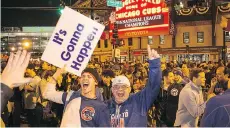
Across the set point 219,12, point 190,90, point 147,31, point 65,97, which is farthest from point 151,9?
point 65,97

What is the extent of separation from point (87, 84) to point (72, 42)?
3.08 ft

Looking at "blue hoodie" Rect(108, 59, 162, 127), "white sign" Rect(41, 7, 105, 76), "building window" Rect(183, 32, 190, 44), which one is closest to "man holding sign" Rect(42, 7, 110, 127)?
"white sign" Rect(41, 7, 105, 76)

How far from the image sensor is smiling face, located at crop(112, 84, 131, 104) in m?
4.80

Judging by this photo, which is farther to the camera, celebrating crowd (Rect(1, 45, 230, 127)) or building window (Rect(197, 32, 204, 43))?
building window (Rect(197, 32, 204, 43))

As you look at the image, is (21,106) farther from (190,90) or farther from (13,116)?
(190,90)

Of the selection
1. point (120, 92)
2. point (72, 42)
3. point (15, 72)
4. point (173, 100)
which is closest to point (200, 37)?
point (173, 100)

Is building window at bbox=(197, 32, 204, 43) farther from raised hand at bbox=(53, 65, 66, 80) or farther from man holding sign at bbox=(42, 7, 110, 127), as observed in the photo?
raised hand at bbox=(53, 65, 66, 80)

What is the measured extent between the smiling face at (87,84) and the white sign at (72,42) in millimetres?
483

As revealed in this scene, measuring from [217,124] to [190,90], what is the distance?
4.37m

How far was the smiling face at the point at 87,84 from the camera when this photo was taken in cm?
491

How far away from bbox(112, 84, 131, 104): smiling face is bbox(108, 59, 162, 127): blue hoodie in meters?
0.05

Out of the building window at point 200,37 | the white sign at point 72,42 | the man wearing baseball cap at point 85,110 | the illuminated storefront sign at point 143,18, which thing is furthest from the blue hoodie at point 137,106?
the building window at point 200,37

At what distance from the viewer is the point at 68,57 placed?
18.8 ft

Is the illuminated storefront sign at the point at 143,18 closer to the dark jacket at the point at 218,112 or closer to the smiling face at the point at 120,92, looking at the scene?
the smiling face at the point at 120,92
